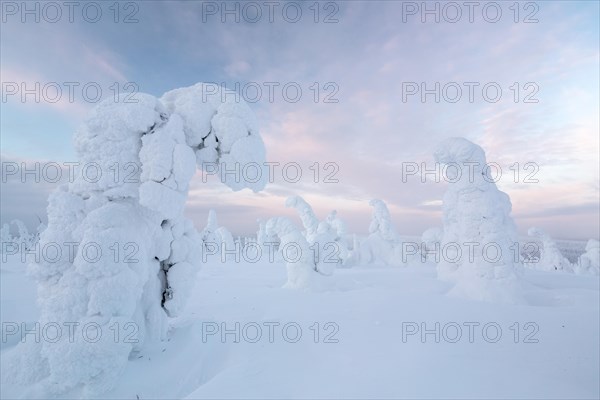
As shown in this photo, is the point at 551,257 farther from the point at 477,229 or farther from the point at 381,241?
the point at 477,229

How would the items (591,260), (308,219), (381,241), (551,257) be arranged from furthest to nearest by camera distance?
1. (551,257)
2. (591,260)
3. (381,241)
4. (308,219)

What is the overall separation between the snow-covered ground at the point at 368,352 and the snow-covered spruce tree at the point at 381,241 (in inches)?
587

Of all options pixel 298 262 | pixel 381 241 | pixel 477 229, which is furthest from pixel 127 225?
pixel 381 241

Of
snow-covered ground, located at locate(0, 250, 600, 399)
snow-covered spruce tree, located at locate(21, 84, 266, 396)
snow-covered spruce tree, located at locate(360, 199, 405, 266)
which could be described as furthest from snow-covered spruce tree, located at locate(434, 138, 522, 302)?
snow-covered spruce tree, located at locate(360, 199, 405, 266)

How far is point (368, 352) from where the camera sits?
15.2 ft

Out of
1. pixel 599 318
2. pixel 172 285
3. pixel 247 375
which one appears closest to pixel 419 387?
pixel 247 375

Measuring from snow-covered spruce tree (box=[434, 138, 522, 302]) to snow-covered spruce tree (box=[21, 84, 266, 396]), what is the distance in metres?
6.95

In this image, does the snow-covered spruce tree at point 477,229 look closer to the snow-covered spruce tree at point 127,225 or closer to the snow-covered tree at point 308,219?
the snow-covered spruce tree at point 127,225

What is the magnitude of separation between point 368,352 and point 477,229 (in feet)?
20.9

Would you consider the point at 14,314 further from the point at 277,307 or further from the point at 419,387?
the point at 419,387

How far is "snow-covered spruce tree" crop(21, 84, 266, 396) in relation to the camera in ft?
13.6

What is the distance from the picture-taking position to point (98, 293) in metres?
4.20

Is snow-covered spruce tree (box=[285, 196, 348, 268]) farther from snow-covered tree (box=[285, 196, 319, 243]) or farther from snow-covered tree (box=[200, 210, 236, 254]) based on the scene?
snow-covered tree (box=[200, 210, 236, 254])

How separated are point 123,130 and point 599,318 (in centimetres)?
999
